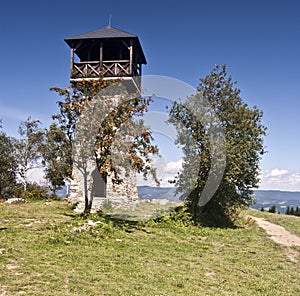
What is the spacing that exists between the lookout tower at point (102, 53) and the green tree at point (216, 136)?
14.7 ft

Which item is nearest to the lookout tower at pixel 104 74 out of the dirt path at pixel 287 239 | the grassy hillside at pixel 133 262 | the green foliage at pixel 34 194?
the grassy hillside at pixel 133 262

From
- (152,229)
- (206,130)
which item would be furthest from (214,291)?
(206,130)

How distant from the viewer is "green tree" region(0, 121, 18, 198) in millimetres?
24953

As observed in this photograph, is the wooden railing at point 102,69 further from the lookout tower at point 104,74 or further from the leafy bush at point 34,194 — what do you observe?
the leafy bush at point 34,194

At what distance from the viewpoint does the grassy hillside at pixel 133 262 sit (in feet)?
19.3

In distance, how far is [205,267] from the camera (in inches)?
304

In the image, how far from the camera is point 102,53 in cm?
1756

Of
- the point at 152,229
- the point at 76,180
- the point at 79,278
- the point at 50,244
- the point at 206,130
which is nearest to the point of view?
Result: the point at 79,278

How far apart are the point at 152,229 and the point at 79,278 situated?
6.17m

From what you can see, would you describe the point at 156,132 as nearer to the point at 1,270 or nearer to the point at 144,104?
the point at 144,104

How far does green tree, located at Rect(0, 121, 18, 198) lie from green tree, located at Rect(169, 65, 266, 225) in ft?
54.6

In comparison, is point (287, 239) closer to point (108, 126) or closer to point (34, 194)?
point (108, 126)

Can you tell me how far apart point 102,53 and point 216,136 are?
8309 millimetres

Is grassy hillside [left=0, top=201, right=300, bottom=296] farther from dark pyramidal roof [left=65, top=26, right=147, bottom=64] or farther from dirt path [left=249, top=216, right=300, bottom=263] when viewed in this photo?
dark pyramidal roof [left=65, top=26, right=147, bottom=64]
